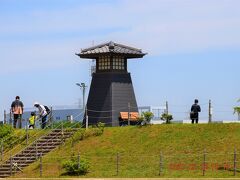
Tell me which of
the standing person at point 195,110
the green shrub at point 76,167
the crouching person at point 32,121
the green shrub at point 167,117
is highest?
the standing person at point 195,110

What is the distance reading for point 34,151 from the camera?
35688 millimetres

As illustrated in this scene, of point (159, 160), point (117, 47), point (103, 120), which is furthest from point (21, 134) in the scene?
point (159, 160)

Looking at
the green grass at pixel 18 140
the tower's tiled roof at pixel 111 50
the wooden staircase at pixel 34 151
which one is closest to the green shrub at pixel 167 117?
the wooden staircase at pixel 34 151

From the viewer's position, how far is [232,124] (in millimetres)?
33656

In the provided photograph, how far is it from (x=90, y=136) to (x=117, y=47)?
859 cm

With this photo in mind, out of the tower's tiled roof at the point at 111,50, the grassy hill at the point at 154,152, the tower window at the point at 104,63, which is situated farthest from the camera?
the tower window at the point at 104,63

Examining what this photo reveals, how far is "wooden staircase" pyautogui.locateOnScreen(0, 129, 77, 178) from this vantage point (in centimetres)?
3403

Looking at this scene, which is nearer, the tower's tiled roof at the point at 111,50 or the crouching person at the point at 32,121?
the crouching person at the point at 32,121

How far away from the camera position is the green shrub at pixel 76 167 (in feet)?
101

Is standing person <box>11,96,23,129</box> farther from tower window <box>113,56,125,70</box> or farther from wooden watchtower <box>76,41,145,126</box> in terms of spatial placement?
tower window <box>113,56,125,70</box>

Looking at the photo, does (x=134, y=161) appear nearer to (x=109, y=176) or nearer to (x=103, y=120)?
(x=109, y=176)

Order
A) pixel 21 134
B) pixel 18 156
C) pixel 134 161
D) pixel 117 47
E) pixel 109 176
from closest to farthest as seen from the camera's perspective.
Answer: pixel 109 176 < pixel 134 161 < pixel 18 156 < pixel 21 134 < pixel 117 47

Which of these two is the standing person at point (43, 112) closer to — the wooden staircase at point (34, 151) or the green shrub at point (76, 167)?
the wooden staircase at point (34, 151)

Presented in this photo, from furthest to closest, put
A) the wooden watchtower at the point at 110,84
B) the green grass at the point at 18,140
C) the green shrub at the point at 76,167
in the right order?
the wooden watchtower at the point at 110,84
the green grass at the point at 18,140
the green shrub at the point at 76,167
